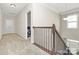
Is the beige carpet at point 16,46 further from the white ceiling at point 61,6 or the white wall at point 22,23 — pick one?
the white ceiling at point 61,6

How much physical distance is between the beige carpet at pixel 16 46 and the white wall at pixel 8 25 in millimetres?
80

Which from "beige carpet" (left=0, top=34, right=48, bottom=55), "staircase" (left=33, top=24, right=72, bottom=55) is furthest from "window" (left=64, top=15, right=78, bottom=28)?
"beige carpet" (left=0, top=34, right=48, bottom=55)

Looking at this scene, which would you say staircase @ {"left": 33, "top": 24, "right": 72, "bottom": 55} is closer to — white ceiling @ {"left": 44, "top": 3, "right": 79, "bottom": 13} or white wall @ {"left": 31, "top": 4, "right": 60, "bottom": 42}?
white wall @ {"left": 31, "top": 4, "right": 60, "bottom": 42}

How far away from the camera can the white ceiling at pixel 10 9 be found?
1.42 m

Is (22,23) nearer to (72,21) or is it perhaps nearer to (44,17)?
(44,17)

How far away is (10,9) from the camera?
148cm

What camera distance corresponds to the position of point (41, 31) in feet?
5.17

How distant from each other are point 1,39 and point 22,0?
2.16 feet

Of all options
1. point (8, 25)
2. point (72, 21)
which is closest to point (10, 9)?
point (8, 25)

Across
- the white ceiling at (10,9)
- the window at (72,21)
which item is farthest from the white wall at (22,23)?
the window at (72,21)

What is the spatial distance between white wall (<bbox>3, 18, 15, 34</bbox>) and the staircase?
14.0 inches

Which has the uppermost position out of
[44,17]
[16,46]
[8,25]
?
[44,17]

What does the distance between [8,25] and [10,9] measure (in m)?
0.26
